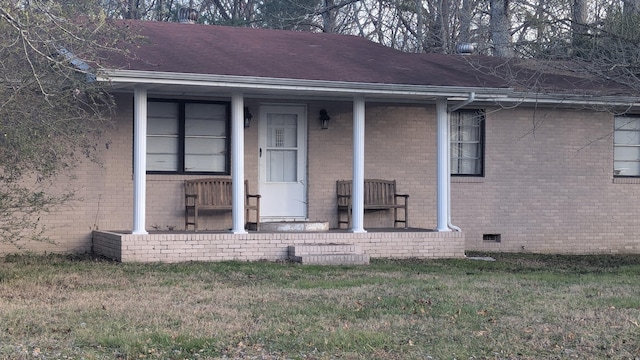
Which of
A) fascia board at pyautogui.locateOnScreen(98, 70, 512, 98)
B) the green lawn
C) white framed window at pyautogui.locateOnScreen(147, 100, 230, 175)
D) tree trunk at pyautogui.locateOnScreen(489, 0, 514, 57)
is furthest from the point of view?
tree trunk at pyautogui.locateOnScreen(489, 0, 514, 57)

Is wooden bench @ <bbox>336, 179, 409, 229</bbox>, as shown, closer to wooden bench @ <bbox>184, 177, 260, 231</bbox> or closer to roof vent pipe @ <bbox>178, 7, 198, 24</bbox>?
wooden bench @ <bbox>184, 177, 260, 231</bbox>

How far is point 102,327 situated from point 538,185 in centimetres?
1093

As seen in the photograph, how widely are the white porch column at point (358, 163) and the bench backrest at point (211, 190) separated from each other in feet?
6.59

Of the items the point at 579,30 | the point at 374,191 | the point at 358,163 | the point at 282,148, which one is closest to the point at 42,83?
the point at 358,163

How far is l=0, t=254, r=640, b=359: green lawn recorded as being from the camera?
→ 7.82 metres

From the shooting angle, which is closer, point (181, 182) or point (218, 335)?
point (218, 335)

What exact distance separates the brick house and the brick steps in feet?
1.12

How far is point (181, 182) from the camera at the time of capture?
50.8ft

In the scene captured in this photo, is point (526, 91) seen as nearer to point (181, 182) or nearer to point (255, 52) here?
point (255, 52)

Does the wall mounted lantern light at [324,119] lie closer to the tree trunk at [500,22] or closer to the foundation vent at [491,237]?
the foundation vent at [491,237]

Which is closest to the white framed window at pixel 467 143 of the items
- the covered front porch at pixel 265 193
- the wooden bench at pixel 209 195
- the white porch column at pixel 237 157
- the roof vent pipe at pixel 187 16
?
the covered front porch at pixel 265 193

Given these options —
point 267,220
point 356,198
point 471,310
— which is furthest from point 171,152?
point 471,310

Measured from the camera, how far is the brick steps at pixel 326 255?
14.0 m

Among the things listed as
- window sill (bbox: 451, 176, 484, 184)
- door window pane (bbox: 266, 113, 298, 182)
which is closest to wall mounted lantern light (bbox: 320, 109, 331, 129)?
door window pane (bbox: 266, 113, 298, 182)
